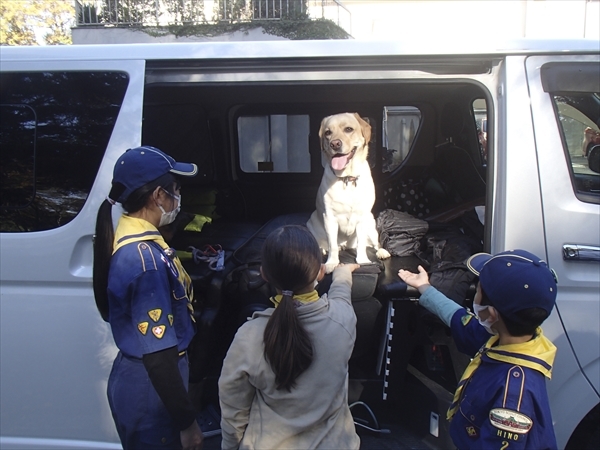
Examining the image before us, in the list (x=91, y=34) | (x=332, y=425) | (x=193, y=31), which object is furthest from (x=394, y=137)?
(x=91, y=34)

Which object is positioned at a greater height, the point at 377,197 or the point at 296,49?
the point at 296,49

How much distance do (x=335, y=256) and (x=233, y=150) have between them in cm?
174

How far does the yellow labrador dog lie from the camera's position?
9.19 ft

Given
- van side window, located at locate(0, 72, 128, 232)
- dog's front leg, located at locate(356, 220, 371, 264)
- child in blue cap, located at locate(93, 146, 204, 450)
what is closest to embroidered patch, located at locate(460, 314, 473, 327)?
child in blue cap, located at locate(93, 146, 204, 450)

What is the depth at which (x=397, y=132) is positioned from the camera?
3.92 m

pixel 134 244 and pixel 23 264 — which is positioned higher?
pixel 134 244

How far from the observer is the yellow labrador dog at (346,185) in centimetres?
280

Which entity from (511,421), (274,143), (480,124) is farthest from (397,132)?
(511,421)

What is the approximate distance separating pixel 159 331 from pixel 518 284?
1.10m

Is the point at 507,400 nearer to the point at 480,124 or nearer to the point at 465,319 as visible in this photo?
the point at 465,319

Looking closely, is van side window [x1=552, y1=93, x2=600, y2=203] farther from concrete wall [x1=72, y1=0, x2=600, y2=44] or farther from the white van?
concrete wall [x1=72, y1=0, x2=600, y2=44]

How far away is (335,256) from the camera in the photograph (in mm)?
2775

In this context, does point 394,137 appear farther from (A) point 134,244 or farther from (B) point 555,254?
(A) point 134,244

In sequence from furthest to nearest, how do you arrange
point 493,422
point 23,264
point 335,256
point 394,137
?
point 394,137
point 335,256
point 23,264
point 493,422
